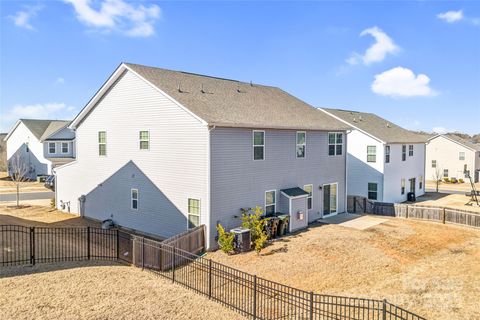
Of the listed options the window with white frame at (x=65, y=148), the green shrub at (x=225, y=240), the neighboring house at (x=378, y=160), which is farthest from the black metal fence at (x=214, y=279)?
the window with white frame at (x=65, y=148)

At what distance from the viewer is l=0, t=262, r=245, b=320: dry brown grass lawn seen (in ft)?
29.0

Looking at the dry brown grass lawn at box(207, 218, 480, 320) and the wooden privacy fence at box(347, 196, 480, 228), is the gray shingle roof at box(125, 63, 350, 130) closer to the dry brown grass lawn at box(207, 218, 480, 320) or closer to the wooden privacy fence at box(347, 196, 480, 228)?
the dry brown grass lawn at box(207, 218, 480, 320)

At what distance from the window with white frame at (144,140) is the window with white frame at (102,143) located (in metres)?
3.66

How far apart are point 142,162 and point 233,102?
5.89 meters

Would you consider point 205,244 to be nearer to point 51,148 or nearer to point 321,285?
point 321,285

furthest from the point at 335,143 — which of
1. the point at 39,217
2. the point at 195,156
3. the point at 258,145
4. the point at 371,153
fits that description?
the point at 39,217

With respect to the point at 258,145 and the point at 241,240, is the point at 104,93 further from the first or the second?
the point at 241,240

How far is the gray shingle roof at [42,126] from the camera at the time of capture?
45.5 metres

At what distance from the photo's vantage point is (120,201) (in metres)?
20.2

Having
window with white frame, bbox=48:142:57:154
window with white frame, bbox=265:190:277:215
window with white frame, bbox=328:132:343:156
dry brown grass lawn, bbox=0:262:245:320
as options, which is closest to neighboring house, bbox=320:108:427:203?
window with white frame, bbox=328:132:343:156

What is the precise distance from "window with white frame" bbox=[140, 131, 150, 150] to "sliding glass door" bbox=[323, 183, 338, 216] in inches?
454

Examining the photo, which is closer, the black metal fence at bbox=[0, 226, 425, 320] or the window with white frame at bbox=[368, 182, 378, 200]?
the black metal fence at bbox=[0, 226, 425, 320]

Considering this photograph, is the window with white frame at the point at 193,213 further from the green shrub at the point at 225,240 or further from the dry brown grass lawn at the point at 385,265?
the dry brown grass lawn at the point at 385,265

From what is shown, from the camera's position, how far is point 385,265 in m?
14.1
